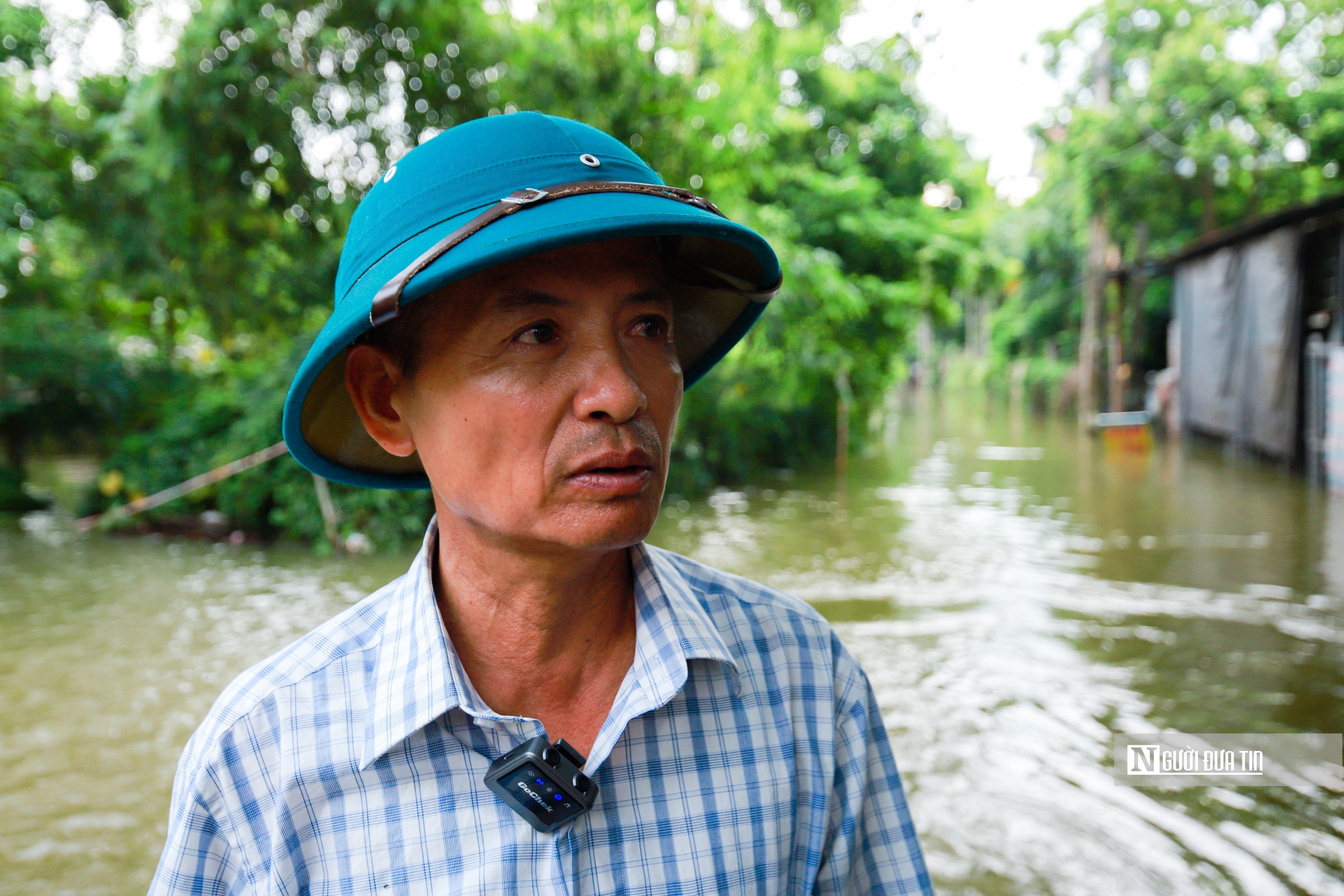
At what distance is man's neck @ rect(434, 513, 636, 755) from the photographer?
1275 millimetres

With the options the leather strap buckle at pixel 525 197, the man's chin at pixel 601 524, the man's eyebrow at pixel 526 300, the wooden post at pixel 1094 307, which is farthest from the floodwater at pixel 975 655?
the wooden post at pixel 1094 307

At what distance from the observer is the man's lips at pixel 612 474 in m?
1.17

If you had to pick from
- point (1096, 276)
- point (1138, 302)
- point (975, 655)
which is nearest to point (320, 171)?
point (975, 655)

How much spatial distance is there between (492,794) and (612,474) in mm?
425

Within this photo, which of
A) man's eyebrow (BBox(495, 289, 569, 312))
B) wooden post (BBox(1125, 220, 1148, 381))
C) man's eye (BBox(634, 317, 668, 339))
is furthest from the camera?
wooden post (BBox(1125, 220, 1148, 381))

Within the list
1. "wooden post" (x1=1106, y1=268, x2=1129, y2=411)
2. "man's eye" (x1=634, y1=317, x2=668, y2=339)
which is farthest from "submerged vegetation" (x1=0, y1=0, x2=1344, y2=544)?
"man's eye" (x1=634, y1=317, x2=668, y2=339)

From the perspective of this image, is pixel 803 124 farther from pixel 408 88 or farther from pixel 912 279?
pixel 408 88

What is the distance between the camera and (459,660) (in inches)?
48.7

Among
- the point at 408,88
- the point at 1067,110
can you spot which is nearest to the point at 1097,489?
the point at 408,88

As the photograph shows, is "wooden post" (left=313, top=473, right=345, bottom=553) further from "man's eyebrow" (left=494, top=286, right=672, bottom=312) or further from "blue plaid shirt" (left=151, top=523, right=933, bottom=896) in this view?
"man's eyebrow" (left=494, top=286, right=672, bottom=312)

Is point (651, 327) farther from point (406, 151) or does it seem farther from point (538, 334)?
point (406, 151)

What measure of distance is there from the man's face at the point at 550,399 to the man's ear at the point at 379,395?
4.5 inches

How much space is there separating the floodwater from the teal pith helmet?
123 inches

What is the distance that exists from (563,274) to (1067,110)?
24.7 metres
